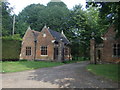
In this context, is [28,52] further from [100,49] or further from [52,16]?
[52,16]

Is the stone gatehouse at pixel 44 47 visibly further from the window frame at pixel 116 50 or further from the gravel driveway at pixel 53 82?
the gravel driveway at pixel 53 82

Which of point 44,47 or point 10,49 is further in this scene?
point 44,47

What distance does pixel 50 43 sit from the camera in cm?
3017

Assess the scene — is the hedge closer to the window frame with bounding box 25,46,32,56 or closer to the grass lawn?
the window frame with bounding box 25,46,32,56

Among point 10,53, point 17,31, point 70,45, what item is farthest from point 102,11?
point 17,31

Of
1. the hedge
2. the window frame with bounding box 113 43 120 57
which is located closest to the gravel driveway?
the hedge

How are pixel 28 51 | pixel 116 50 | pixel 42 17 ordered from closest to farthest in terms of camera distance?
pixel 116 50 → pixel 28 51 → pixel 42 17

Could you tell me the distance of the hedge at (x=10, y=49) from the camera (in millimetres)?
23889

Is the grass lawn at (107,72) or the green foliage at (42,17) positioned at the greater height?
the green foliage at (42,17)

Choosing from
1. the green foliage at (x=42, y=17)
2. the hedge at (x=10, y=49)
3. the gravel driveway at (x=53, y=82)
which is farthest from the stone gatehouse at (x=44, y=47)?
the green foliage at (x=42, y=17)

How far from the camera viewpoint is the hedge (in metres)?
23.9

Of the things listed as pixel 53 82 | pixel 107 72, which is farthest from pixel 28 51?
pixel 53 82

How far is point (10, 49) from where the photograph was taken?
2455 centimetres

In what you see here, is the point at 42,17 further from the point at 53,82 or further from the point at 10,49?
the point at 53,82
